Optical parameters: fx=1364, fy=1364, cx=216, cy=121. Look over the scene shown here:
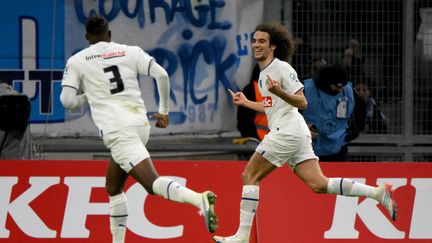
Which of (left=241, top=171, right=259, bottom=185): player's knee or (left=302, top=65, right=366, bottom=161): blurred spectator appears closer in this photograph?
(left=241, top=171, right=259, bottom=185): player's knee

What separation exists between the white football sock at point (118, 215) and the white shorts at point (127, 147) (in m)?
0.57

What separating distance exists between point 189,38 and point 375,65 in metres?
2.37

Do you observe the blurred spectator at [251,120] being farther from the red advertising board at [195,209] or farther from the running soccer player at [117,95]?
the running soccer player at [117,95]

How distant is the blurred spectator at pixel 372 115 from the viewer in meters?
17.0

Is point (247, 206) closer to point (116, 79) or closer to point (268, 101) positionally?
point (268, 101)

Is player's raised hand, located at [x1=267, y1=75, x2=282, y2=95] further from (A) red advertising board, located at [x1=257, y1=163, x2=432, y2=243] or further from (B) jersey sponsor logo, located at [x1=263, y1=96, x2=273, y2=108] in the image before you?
(A) red advertising board, located at [x1=257, y1=163, x2=432, y2=243]

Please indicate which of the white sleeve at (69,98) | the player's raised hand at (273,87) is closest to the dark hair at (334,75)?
the player's raised hand at (273,87)

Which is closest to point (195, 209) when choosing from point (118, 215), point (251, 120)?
point (118, 215)

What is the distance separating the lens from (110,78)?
40.1 ft

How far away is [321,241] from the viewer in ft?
47.6

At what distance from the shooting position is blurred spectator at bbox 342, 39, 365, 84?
55.7ft

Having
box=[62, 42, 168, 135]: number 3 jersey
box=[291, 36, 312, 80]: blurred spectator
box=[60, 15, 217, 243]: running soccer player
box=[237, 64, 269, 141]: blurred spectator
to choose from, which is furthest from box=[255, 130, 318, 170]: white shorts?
box=[291, 36, 312, 80]: blurred spectator

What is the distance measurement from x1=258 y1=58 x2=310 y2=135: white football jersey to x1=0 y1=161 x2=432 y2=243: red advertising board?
5.84ft

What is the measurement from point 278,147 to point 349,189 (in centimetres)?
80
